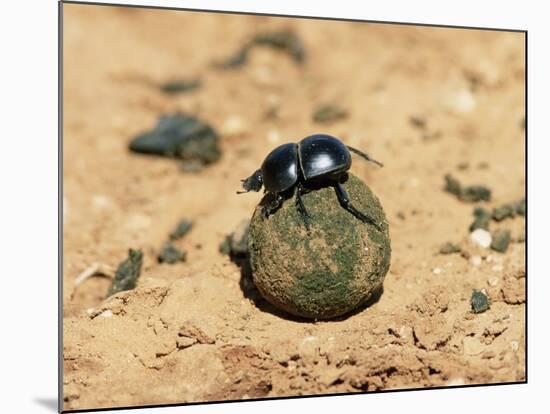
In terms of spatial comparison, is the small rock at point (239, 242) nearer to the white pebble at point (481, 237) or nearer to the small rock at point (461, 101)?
the white pebble at point (481, 237)

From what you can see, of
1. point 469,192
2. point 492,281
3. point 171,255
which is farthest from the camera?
point 469,192

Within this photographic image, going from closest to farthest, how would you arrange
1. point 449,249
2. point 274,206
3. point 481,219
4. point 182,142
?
point 274,206 → point 449,249 → point 481,219 → point 182,142

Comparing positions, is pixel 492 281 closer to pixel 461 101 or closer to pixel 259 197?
pixel 259 197

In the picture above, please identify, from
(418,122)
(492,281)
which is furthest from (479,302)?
(418,122)

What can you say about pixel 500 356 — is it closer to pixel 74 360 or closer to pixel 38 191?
pixel 74 360

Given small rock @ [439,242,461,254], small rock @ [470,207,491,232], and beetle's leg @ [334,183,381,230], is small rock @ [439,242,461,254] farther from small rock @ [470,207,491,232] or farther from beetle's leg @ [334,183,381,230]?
beetle's leg @ [334,183,381,230]

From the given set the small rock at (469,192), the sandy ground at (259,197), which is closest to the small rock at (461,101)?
the sandy ground at (259,197)

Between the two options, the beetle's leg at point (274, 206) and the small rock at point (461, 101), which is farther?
the small rock at point (461, 101)
